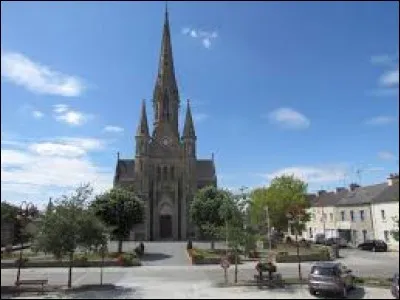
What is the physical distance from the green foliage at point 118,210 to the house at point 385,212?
90.6 feet

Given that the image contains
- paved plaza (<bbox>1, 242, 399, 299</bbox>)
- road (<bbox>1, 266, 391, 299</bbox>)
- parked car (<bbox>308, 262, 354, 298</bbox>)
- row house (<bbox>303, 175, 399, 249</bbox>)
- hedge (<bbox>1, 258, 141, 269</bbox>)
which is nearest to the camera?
parked car (<bbox>308, 262, 354, 298</bbox>)

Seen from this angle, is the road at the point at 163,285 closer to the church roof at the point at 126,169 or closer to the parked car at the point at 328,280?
the parked car at the point at 328,280

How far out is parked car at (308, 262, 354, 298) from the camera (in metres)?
23.6

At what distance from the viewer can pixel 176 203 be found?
3292 inches

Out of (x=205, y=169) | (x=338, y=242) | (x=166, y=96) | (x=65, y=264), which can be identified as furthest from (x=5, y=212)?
(x=205, y=169)

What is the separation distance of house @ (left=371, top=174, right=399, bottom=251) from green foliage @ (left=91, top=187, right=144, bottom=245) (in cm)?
2762

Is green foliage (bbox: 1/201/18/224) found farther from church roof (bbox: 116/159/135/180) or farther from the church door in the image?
church roof (bbox: 116/159/135/180)

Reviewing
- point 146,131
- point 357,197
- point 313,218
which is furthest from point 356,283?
point 146,131

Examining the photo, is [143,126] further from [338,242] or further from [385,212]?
[385,212]

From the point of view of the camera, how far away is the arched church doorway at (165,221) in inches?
3253

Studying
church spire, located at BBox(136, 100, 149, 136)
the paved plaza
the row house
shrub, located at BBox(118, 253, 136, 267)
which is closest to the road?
the paved plaza

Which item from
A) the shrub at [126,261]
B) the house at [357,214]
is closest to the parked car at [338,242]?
the house at [357,214]

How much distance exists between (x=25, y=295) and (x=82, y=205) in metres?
5.94

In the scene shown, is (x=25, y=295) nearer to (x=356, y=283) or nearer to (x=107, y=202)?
(x=356, y=283)
